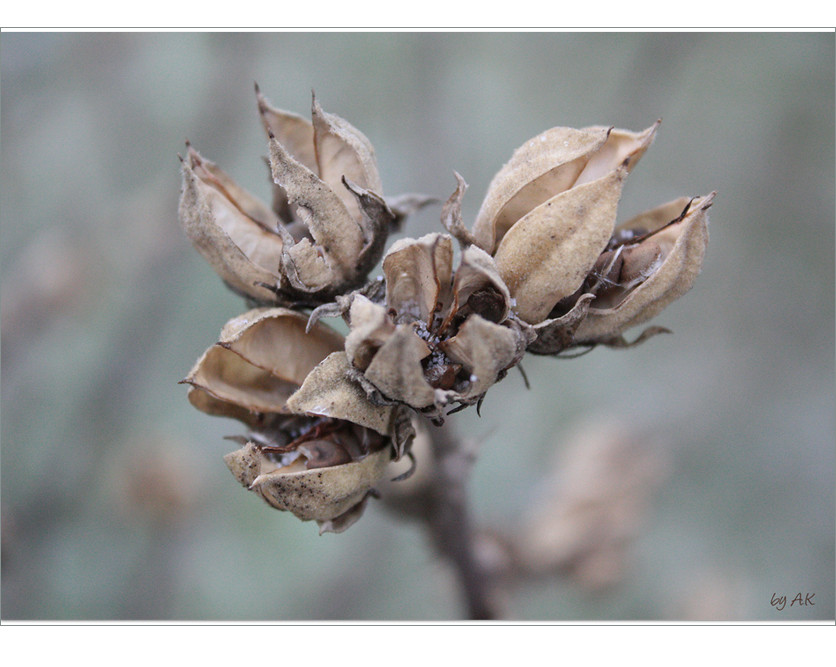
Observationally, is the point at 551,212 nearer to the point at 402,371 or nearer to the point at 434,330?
the point at 434,330

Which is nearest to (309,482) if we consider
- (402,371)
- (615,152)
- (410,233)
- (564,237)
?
(402,371)

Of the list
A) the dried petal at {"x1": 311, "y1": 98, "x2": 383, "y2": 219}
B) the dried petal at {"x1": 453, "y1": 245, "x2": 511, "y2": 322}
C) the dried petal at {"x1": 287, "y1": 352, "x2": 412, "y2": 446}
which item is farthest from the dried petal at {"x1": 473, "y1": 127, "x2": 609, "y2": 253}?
the dried petal at {"x1": 287, "y1": 352, "x2": 412, "y2": 446}

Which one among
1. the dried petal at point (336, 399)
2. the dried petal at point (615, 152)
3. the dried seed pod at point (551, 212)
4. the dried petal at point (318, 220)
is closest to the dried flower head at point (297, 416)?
the dried petal at point (336, 399)

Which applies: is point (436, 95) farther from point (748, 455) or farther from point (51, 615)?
point (51, 615)

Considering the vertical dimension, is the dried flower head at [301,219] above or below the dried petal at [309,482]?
above

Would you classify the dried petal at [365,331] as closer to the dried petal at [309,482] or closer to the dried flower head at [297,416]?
the dried flower head at [297,416]

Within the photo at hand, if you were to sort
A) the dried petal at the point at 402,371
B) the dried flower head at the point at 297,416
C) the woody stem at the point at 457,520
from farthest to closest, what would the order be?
the woody stem at the point at 457,520 < the dried flower head at the point at 297,416 < the dried petal at the point at 402,371

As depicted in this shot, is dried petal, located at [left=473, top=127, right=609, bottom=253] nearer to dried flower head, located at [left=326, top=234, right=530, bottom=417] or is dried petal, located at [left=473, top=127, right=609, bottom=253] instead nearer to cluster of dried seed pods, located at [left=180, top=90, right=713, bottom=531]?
cluster of dried seed pods, located at [left=180, top=90, right=713, bottom=531]

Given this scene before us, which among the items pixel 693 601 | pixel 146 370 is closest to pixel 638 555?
pixel 693 601
